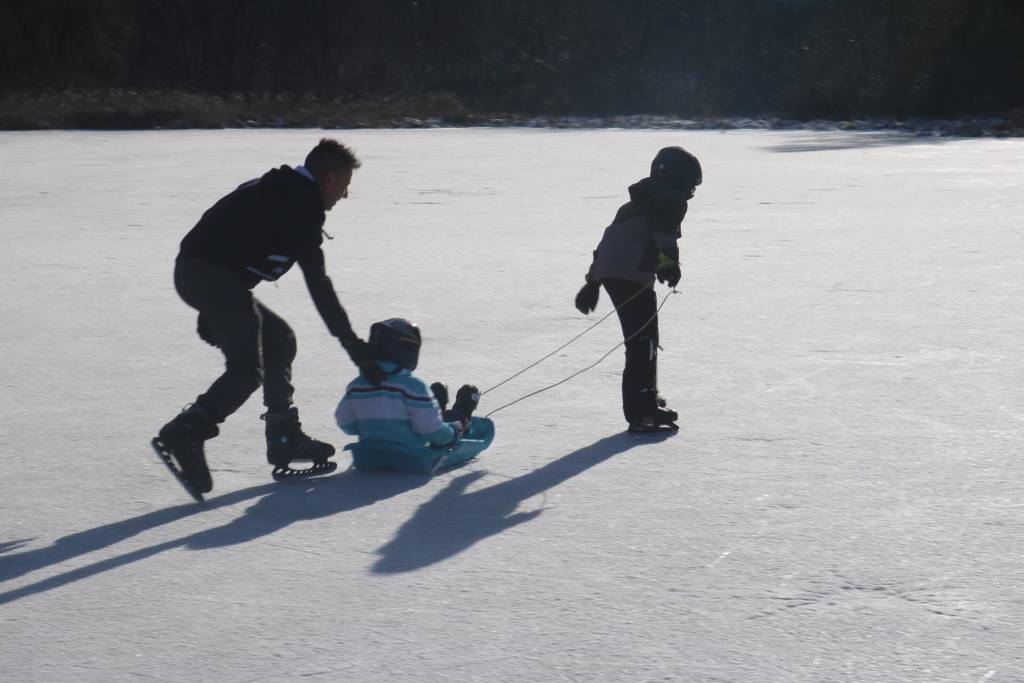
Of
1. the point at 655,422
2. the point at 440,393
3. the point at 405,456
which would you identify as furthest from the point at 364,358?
the point at 655,422

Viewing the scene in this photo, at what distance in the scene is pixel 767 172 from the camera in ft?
57.3

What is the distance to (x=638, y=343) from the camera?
18.6ft

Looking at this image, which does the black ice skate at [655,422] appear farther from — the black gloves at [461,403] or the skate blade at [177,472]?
the skate blade at [177,472]

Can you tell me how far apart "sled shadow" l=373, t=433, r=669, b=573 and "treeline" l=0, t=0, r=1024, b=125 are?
30505 mm

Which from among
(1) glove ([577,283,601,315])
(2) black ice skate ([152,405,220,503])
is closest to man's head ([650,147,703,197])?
(1) glove ([577,283,601,315])

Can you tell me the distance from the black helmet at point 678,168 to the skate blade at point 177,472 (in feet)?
7.16

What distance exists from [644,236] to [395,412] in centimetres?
138

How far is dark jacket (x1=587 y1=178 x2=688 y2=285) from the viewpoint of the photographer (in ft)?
18.1

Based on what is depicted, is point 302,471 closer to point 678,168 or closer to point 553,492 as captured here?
point 553,492

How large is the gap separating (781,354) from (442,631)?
390 cm

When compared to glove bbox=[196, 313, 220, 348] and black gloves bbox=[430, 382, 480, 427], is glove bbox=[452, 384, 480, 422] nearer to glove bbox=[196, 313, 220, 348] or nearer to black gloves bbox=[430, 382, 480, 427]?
black gloves bbox=[430, 382, 480, 427]

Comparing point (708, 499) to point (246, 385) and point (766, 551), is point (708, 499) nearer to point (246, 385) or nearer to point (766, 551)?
point (766, 551)

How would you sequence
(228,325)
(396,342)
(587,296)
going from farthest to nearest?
(587,296) → (396,342) → (228,325)

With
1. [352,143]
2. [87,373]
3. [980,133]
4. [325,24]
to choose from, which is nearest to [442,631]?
[87,373]
